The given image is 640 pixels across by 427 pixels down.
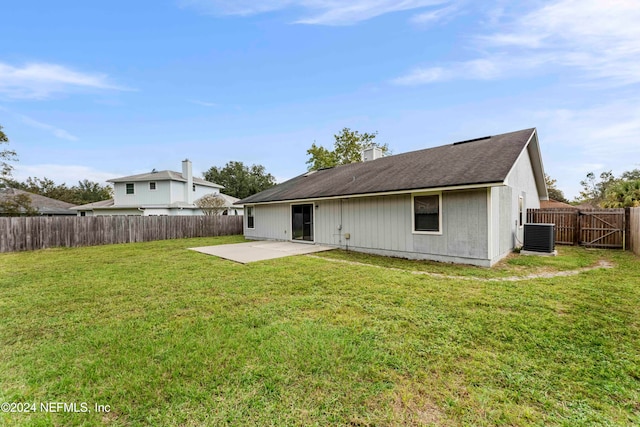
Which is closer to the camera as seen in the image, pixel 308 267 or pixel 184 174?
pixel 308 267

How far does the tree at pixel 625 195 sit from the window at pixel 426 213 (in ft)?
34.7

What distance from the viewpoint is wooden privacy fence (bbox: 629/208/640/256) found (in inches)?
315

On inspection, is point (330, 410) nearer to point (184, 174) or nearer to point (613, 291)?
point (613, 291)

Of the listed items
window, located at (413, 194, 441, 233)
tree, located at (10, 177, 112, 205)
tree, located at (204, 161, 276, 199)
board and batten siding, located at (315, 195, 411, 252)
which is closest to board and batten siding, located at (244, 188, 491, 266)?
board and batten siding, located at (315, 195, 411, 252)

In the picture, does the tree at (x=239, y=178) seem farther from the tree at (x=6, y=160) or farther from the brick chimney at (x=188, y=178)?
the tree at (x=6, y=160)

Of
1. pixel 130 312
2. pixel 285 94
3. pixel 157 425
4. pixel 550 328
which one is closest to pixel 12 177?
pixel 285 94

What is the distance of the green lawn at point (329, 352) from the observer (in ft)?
6.57

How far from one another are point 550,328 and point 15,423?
17.2 feet

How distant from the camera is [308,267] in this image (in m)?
6.95

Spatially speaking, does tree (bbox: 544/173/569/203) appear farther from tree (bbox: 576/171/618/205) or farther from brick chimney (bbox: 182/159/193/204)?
brick chimney (bbox: 182/159/193/204)

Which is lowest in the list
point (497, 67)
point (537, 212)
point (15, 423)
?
point (15, 423)

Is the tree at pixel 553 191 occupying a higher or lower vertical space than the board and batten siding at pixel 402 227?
higher

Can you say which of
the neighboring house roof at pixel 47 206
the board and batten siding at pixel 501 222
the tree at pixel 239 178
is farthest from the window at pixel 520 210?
the neighboring house roof at pixel 47 206

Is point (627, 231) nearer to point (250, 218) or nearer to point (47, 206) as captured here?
point (250, 218)
